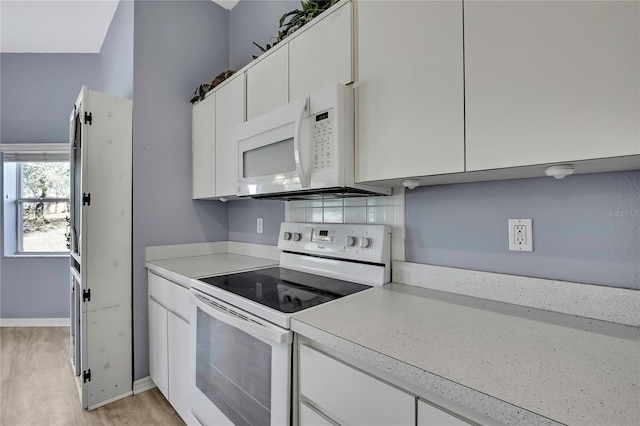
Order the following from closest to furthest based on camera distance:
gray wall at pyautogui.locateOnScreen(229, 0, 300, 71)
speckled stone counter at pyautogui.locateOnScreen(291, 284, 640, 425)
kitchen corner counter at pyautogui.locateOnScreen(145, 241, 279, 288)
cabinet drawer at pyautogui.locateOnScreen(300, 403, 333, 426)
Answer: speckled stone counter at pyautogui.locateOnScreen(291, 284, 640, 425) → cabinet drawer at pyautogui.locateOnScreen(300, 403, 333, 426) → kitchen corner counter at pyautogui.locateOnScreen(145, 241, 279, 288) → gray wall at pyautogui.locateOnScreen(229, 0, 300, 71)

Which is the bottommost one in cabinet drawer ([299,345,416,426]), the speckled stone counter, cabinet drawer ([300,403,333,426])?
cabinet drawer ([300,403,333,426])

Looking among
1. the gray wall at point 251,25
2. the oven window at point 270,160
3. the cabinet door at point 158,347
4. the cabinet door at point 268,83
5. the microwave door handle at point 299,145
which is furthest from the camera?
the gray wall at point 251,25

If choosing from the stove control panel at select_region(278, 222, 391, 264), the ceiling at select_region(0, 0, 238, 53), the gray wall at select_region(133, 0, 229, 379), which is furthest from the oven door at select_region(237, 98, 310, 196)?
the ceiling at select_region(0, 0, 238, 53)

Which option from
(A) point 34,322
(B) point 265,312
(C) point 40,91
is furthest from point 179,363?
(C) point 40,91

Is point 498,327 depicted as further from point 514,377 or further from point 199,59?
point 199,59

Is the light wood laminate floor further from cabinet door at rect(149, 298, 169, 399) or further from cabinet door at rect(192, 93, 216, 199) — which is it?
cabinet door at rect(192, 93, 216, 199)

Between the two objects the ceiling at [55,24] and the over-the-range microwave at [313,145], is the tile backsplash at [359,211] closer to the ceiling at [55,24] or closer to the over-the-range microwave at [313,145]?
the over-the-range microwave at [313,145]

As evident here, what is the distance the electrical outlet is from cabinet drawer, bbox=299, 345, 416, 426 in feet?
2.24

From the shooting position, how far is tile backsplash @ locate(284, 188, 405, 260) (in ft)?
4.78

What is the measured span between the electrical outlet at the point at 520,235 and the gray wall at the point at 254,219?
137 centimetres

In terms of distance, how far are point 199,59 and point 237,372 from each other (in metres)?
2.32

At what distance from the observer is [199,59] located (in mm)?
2512

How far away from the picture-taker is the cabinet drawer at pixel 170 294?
1.71 metres

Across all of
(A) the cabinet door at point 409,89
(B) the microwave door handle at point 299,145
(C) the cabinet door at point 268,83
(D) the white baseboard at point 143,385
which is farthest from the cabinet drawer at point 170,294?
(A) the cabinet door at point 409,89
